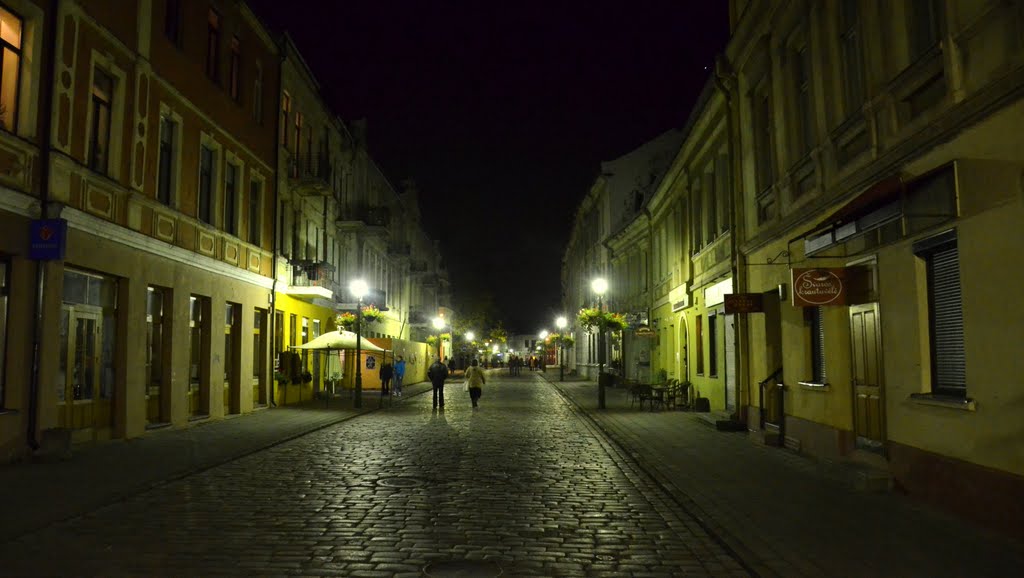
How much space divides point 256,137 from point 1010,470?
67.5 ft

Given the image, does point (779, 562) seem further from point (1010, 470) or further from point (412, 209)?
point (412, 209)

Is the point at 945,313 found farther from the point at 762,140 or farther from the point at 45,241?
the point at 45,241

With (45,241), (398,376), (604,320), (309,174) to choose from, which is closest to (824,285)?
(45,241)

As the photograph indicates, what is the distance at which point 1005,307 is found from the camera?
24.1 ft

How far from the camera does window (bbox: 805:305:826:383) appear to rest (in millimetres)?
13141

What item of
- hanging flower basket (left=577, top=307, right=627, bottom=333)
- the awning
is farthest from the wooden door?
hanging flower basket (left=577, top=307, right=627, bottom=333)

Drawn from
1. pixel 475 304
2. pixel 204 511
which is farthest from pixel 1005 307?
pixel 475 304

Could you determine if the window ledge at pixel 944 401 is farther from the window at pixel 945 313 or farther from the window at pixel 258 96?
the window at pixel 258 96

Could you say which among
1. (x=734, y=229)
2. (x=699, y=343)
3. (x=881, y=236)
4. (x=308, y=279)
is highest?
(x=734, y=229)

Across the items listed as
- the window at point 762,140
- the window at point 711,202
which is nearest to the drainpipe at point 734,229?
the window at point 762,140

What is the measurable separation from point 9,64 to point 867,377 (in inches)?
553

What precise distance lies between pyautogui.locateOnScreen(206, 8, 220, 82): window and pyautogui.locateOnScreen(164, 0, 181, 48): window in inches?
55.0

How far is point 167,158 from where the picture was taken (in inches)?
692

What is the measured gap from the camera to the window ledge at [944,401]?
313 inches
